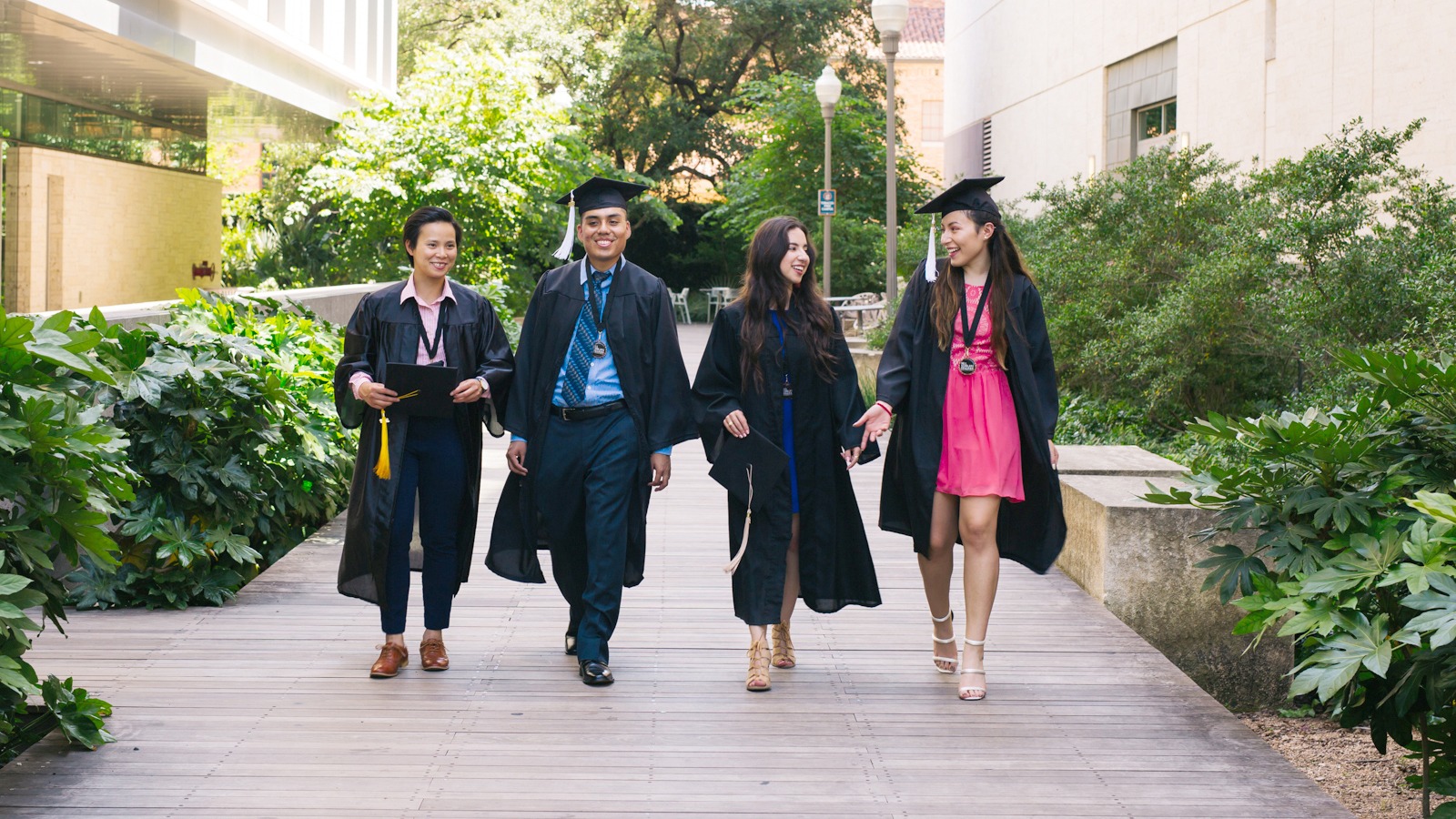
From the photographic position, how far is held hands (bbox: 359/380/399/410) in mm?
5180

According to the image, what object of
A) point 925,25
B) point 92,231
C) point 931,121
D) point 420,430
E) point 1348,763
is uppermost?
point 925,25

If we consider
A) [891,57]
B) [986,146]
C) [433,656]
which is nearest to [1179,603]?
[433,656]

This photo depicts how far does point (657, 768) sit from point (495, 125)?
14554 mm

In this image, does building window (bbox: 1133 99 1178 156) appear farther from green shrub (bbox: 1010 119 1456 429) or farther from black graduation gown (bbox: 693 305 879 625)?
black graduation gown (bbox: 693 305 879 625)

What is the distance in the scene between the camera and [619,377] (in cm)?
535

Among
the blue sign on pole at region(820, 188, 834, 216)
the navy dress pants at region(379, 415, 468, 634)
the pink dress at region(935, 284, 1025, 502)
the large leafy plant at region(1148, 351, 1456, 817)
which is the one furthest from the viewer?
the blue sign on pole at region(820, 188, 834, 216)

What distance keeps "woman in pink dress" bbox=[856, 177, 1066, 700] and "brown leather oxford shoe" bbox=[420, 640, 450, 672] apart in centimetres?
179

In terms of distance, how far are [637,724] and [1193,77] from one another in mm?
11606

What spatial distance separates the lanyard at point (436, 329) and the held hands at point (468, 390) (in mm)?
184

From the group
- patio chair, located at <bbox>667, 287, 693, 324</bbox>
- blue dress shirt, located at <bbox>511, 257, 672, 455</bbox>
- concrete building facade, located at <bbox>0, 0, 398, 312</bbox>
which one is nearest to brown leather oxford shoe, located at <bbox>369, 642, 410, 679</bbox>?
blue dress shirt, located at <bbox>511, 257, 672, 455</bbox>

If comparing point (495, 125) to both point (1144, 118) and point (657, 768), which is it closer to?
point (1144, 118)

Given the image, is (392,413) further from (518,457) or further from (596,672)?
(596,672)

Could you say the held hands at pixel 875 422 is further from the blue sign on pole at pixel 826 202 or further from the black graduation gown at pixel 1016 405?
the blue sign on pole at pixel 826 202

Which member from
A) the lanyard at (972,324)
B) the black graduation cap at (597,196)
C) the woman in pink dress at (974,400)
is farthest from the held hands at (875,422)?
the black graduation cap at (597,196)
